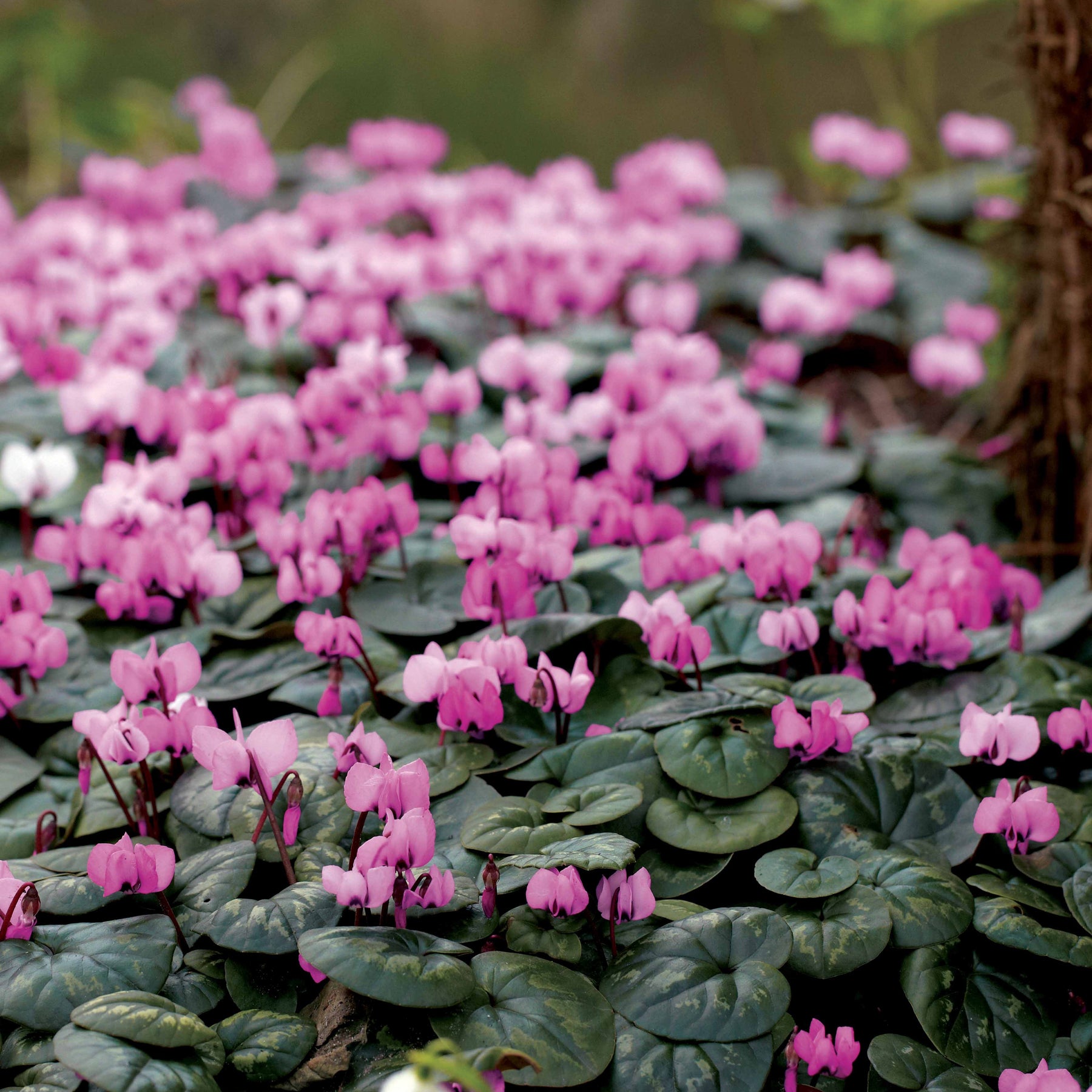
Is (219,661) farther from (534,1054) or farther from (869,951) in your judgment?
(869,951)

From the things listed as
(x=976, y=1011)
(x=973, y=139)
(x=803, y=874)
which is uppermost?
(x=973, y=139)

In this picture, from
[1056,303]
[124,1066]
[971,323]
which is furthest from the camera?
[971,323]

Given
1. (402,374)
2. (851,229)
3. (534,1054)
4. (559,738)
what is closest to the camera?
(534,1054)

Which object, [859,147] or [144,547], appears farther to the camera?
[859,147]

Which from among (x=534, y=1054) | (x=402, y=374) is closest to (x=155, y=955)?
(x=534, y=1054)

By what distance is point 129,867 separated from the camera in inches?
43.8

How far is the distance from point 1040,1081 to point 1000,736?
39 cm

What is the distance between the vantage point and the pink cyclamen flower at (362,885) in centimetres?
104

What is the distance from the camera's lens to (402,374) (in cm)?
213

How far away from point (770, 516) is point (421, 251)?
1.59 meters

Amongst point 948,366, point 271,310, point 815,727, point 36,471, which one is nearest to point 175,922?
point 815,727

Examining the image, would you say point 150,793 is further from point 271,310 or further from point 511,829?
point 271,310

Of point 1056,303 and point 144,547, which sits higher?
point 1056,303

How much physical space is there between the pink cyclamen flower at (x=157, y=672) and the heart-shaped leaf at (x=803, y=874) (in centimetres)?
70
